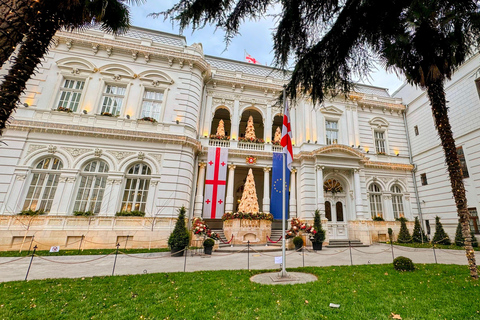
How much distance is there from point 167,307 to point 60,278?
4.40 metres

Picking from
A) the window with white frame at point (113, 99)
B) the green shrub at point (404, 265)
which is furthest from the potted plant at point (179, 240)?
the window with white frame at point (113, 99)

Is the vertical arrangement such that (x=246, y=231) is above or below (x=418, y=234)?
below

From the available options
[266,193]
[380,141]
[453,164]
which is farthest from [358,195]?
[453,164]

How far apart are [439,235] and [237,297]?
18.6 metres

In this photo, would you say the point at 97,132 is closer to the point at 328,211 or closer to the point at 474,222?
the point at 328,211

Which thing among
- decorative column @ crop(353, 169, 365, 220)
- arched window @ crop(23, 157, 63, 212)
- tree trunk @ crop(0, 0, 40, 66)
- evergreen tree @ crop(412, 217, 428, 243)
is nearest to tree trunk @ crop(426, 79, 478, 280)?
decorative column @ crop(353, 169, 365, 220)

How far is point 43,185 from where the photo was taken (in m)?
12.7

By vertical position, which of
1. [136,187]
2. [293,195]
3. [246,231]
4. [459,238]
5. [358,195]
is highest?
[358,195]

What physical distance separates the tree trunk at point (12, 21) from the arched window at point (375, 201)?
2134 centimetres

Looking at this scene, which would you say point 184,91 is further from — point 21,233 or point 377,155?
point 377,155

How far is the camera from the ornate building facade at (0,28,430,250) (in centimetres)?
1252

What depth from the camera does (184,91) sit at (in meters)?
15.9

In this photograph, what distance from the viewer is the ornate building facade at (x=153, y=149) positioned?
41.1 ft

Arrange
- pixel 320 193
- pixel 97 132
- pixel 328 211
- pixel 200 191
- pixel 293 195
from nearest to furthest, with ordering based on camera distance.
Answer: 1. pixel 97 132
2. pixel 200 191
3. pixel 320 193
4. pixel 293 195
5. pixel 328 211
